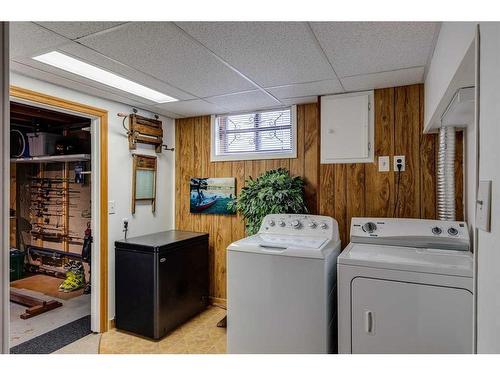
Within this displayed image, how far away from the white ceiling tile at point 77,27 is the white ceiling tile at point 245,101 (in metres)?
1.32

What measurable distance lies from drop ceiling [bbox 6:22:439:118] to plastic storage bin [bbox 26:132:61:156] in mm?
1769

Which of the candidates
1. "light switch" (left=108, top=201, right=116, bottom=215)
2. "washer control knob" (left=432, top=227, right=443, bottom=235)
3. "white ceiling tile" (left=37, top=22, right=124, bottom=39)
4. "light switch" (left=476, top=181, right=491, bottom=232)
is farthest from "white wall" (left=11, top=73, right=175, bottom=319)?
"light switch" (left=476, top=181, right=491, bottom=232)

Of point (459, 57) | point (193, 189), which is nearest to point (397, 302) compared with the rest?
point (459, 57)

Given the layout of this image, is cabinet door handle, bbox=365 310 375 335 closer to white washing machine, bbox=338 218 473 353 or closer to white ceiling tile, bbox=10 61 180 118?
white washing machine, bbox=338 218 473 353

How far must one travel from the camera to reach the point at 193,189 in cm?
363

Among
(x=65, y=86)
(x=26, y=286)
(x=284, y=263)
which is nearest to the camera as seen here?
(x=284, y=263)

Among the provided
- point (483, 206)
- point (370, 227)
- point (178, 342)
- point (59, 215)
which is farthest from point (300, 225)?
point (59, 215)

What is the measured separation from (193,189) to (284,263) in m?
1.86

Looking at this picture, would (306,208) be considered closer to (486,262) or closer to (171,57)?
(171,57)

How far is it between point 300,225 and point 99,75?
2.02 metres

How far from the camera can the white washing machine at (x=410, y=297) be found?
1.63 m

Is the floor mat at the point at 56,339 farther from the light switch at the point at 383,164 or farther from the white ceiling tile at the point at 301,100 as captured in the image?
the light switch at the point at 383,164

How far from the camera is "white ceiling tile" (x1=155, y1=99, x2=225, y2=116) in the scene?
3041 millimetres

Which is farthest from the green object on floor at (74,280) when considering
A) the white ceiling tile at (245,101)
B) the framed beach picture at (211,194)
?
the white ceiling tile at (245,101)
